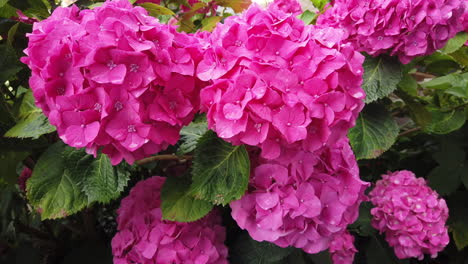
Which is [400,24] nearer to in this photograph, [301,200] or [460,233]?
[301,200]

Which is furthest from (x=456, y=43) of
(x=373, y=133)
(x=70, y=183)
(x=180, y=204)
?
(x=70, y=183)

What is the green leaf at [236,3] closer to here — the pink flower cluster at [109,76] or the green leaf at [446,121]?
the pink flower cluster at [109,76]

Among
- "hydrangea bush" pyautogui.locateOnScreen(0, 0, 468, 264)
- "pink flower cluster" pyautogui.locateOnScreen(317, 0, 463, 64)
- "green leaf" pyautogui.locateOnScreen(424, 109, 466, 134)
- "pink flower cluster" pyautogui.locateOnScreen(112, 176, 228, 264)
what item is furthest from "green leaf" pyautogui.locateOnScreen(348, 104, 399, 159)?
"pink flower cluster" pyautogui.locateOnScreen(112, 176, 228, 264)

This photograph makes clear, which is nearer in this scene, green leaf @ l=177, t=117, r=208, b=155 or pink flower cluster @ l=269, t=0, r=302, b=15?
green leaf @ l=177, t=117, r=208, b=155

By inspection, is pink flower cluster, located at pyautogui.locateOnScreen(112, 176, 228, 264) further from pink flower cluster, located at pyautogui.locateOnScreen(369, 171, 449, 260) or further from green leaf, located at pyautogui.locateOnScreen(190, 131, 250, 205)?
pink flower cluster, located at pyautogui.locateOnScreen(369, 171, 449, 260)

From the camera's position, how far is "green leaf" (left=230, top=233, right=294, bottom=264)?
0.79m

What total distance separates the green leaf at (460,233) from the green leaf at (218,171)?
3.72ft

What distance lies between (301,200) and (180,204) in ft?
0.69

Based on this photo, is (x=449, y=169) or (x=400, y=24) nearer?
(x=400, y=24)

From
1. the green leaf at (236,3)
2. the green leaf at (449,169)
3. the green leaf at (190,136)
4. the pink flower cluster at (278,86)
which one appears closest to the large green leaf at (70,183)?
the green leaf at (190,136)

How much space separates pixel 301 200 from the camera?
0.60m

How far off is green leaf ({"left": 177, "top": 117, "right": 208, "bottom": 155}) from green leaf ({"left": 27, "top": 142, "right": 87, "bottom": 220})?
20cm

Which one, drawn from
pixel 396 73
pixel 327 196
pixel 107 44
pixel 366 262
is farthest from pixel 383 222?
pixel 107 44

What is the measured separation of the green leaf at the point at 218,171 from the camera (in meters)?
0.59
